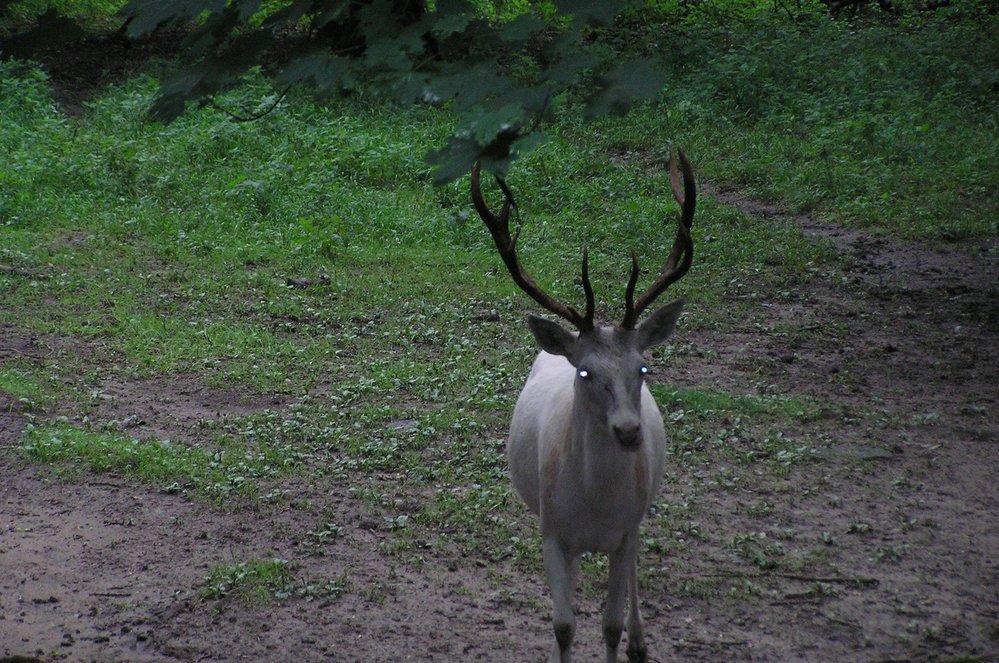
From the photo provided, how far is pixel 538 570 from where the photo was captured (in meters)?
6.63

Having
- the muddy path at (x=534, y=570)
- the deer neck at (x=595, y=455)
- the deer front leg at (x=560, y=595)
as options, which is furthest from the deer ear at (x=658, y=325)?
the muddy path at (x=534, y=570)

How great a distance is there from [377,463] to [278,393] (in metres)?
1.64

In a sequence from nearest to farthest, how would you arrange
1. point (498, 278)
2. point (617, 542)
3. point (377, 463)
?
point (617, 542) < point (377, 463) < point (498, 278)

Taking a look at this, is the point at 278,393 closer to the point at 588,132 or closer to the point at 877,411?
the point at 877,411

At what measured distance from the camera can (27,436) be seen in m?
8.27

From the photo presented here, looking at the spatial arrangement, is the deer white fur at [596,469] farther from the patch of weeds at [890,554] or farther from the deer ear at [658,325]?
the patch of weeds at [890,554]

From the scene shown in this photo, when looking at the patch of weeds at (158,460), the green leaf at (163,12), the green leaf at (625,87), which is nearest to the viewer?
the green leaf at (625,87)

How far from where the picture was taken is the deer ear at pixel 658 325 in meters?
5.46

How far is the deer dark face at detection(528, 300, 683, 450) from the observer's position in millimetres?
4974

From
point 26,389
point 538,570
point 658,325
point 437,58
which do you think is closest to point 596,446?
point 658,325

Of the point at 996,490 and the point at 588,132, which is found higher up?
the point at 588,132

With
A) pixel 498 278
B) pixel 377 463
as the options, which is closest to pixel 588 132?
pixel 498 278

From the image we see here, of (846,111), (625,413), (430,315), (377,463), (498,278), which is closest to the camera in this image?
(625,413)

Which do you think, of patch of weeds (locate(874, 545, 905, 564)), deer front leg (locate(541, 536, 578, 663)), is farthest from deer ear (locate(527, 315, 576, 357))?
patch of weeds (locate(874, 545, 905, 564))
